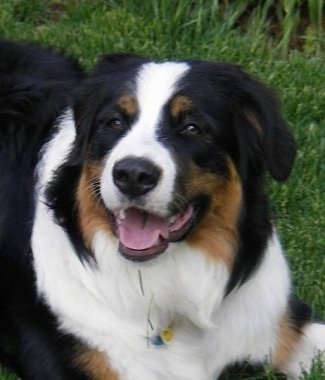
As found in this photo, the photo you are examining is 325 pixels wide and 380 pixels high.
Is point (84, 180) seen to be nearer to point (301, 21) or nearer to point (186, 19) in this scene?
point (186, 19)

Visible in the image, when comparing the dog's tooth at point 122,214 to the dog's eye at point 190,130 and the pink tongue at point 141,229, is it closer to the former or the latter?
the pink tongue at point 141,229

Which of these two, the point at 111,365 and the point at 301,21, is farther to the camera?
the point at 301,21

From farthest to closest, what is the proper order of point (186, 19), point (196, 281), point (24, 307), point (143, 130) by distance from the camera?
point (186, 19) < point (24, 307) < point (196, 281) < point (143, 130)

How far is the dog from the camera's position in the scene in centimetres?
328

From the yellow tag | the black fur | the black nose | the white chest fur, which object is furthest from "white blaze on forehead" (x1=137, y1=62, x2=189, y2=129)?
the yellow tag

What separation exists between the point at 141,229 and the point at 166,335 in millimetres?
500

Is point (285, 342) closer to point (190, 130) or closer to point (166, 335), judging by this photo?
point (166, 335)

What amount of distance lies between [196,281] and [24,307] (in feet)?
2.22

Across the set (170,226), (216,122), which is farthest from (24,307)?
(216,122)

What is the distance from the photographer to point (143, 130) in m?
3.23

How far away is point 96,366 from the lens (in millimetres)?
3559

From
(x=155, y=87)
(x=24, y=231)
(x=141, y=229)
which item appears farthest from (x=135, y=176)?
(x=24, y=231)

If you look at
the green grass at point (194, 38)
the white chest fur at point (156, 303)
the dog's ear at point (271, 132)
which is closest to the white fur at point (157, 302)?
the white chest fur at point (156, 303)

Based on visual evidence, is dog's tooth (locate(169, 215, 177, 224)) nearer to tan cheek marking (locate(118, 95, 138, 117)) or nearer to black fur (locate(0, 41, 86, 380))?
tan cheek marking (locate(118, 95, 138, 117))
